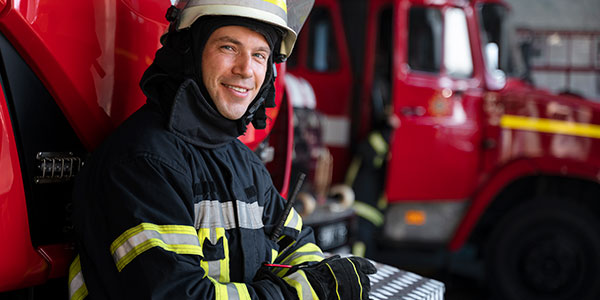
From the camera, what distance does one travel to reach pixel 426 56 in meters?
4.72

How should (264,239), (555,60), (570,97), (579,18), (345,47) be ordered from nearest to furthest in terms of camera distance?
1. (264,239)
2. (570,97)
3. (345,47)
4. (555,60)
5. (579,18)

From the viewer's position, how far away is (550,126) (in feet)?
14.9

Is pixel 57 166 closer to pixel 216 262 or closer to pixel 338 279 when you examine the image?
pixel 216 262

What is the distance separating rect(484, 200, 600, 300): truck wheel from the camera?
448 cm

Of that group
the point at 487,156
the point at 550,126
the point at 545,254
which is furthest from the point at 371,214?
the point at 550,126

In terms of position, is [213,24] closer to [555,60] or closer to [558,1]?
[555,60]

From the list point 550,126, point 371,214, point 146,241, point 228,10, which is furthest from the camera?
point 371,214

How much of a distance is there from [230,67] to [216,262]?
1.70 ft

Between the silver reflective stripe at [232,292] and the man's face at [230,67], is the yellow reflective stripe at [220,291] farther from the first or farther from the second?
the man's face at [230,67]

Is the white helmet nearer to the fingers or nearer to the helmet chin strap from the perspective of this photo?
the helmet chin strap

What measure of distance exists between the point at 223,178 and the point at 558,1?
10.3 m

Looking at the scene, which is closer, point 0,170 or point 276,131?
point 0,170

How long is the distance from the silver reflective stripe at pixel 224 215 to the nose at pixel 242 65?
1.13 feet

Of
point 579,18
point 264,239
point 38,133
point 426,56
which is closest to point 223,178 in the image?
point 264,239
